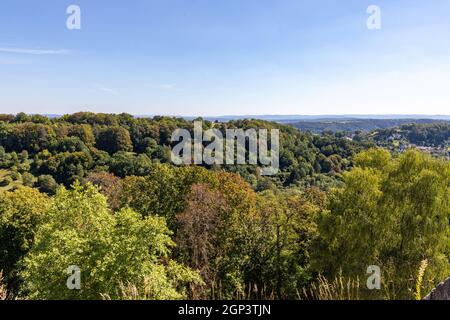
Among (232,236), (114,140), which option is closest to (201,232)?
(232,236)

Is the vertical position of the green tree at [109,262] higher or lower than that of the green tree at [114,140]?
lower

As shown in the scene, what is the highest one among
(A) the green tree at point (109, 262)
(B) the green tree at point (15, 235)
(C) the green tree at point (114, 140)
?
(C) the green tree at point (114, 140)

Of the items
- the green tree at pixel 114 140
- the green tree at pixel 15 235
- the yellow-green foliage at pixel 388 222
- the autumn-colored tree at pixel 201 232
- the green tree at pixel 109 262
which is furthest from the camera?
the green tree at pixel 114 140

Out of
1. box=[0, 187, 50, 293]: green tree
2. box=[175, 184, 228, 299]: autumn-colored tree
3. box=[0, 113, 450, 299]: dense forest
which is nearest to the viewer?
box=[0, 113, 450, 299]: dense forest

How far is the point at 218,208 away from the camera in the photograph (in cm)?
2153

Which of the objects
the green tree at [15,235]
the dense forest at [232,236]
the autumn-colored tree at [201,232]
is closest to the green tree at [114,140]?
the dense forest at [232,236]

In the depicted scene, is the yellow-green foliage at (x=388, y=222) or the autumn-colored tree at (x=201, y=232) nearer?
the yellow-green foliage at (x=388, y=222)

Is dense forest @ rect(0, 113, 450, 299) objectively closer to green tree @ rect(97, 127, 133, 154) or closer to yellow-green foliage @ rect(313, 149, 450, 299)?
yellow-green foliage @ rect(313, 149, 450, 299)

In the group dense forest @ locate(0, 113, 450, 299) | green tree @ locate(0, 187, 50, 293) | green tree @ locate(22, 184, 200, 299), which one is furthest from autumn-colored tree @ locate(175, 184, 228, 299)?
green tree @ locate(0, 187, 50, 293)

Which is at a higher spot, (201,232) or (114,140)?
(114,140)

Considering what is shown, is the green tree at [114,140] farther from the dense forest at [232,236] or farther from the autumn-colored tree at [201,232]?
the autumn-colored tree at [201,232]

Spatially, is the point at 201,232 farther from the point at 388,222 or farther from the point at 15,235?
the point at 15,235

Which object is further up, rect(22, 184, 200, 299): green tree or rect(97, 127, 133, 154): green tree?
rect(97, 127, 133, 154): green tree
